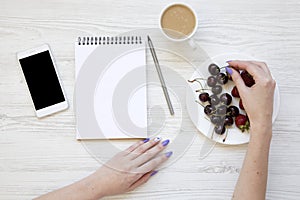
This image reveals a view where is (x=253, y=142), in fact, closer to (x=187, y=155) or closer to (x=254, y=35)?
(x=187, y=155)

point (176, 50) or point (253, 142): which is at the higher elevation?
point (176, 50)

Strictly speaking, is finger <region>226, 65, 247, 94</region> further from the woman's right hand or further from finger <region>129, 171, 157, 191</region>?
finger <region>129, 171, 157, 191</region>

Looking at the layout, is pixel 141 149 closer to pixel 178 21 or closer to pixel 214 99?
pixel 214 99

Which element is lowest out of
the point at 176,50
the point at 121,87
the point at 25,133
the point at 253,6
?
the point at 25,133

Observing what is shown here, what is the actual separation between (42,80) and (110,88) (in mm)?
182

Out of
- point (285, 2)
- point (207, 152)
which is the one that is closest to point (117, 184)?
point (207, 152)

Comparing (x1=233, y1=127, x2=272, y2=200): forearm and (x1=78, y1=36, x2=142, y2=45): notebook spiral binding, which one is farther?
(x1=78, y1=36, x2=142, y2=45): notebook spiral binding

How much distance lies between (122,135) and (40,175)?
0.79 feet

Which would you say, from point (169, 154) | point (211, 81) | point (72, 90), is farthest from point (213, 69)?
point (72, 90)

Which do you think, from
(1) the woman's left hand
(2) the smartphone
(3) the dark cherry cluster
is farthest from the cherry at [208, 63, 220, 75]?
(2) the smartphone

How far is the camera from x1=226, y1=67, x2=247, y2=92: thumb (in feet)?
3.05

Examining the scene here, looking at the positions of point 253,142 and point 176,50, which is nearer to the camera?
point 253,142

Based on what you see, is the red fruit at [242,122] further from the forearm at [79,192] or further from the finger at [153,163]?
the forearm at [79,192]

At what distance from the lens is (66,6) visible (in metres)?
1.04
